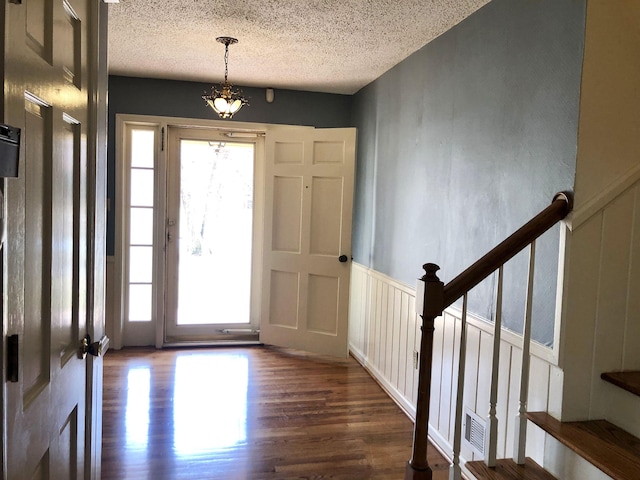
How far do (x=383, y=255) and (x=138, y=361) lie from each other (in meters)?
2.28

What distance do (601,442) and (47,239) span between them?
1.82 m

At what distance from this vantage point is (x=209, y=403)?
11.2 feet

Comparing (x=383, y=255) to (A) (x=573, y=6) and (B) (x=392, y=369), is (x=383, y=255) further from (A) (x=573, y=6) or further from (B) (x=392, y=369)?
(A) (x=573, y=6)

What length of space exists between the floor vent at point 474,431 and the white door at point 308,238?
189 cm

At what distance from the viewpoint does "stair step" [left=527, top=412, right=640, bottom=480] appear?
4.99 feet

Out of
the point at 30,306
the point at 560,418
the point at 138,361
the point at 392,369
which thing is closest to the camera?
the point at 30,306

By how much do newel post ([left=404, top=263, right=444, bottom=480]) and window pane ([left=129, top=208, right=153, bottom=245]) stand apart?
11.2 feet

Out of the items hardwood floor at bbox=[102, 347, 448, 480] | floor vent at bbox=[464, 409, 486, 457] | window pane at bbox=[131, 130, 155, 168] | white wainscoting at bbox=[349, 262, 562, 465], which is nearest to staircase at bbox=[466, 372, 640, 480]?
white wainscoting at bbox=[349, 262, 562, 465]

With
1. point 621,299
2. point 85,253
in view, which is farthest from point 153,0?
point 621,299

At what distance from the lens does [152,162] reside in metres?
Answer: 4.60

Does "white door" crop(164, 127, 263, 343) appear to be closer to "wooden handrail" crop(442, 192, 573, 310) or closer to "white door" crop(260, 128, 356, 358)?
"white door" crop(260, 128, 356, 358)

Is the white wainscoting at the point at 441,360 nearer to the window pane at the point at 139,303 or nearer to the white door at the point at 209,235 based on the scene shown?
the white door at the point at 209,235

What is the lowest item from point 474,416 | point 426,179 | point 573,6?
point 474,416

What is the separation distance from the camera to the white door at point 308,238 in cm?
439
